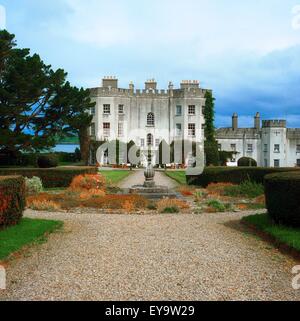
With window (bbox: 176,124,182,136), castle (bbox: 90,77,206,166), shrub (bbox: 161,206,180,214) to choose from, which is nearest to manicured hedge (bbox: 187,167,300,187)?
shrub (bbox: 161,206,180,214)

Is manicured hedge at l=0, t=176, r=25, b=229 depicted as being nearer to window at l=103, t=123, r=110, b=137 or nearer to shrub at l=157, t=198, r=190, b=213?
shrub at l=157, t=198, r=190, b=213

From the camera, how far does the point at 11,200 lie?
322 inches

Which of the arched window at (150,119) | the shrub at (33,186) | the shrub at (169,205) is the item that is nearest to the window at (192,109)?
the arched window at (150,119)

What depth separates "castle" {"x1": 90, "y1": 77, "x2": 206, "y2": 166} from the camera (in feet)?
146

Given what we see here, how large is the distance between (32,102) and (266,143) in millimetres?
30220

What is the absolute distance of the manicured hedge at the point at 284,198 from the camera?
7.58 metres

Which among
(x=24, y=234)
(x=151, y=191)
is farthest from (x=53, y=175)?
(x=24, y=234)

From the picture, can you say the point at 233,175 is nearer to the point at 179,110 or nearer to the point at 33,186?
the point at 33,186

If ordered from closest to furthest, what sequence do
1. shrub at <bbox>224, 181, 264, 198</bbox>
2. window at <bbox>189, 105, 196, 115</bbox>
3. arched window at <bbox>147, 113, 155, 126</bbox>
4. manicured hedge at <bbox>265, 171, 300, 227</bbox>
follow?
manicured hedge at <bbox>265, 171, 300, 227</bbox>, shrub at <bbox>224, 181, 264, 198</bbox>, window at <bbox>189, 105, 196, 115</bbox>, arched window at <bbox>147, 113, 155, 126</bbox>

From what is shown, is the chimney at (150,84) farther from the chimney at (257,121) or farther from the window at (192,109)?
A: the chimney at (257,121)

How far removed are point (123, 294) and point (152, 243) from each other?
8.93 ft

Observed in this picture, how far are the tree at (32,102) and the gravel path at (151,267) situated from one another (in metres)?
16.2

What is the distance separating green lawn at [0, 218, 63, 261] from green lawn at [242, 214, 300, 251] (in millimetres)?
4002
